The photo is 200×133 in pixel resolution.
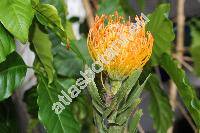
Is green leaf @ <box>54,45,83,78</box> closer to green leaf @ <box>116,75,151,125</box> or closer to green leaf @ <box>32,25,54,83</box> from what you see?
green leaf @ <box>32,25,54,83</box>

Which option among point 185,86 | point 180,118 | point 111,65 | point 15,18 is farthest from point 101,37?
point 180,118

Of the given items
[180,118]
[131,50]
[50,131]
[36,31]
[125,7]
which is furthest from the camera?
[180,118]


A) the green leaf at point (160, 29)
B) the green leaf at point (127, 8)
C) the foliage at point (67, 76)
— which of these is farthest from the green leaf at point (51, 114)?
the green leaf at point (127, 8)

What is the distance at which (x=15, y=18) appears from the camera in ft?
1.79

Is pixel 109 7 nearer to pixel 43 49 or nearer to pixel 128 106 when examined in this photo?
pixel 43 49

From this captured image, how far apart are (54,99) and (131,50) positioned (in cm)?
25

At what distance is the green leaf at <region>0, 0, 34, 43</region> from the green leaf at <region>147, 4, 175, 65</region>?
30 centimetres

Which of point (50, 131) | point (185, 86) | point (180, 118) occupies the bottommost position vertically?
point (180, 118)

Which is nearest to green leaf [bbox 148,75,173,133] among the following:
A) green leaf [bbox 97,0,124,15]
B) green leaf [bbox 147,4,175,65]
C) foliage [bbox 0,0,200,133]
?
foliage [bbox 0,0,200,133]

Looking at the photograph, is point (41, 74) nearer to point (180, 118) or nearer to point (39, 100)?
point (39, 100)

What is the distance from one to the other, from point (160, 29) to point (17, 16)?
1.17 ft

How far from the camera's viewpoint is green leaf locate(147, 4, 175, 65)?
0.76m

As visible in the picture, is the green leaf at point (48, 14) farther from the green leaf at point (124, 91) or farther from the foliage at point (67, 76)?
the green leaf at point (124, 91)

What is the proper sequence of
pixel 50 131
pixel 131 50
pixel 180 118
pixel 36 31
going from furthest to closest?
pixel 180 118
pixel 36 31
pixel 50 131
pixel 131 50
